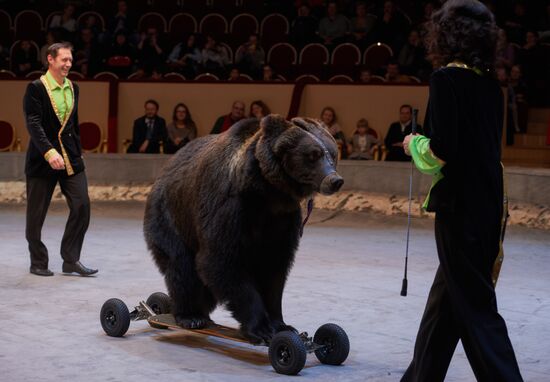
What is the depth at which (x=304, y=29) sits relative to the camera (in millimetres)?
15828

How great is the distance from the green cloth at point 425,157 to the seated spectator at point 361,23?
39.0 feet

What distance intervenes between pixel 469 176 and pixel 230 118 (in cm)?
953

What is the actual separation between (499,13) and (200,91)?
512 centimetres

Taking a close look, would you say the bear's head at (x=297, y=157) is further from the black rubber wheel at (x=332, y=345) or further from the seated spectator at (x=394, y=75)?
the seated spectator at (x=394, y=75)

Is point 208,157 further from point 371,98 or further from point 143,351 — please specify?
point 371,98

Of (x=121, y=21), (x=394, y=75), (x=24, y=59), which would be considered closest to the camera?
(x=394, y=75)

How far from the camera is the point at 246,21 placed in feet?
54.3

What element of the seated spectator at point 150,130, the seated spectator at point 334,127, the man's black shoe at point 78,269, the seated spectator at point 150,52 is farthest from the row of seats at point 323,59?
the man's black shoe at point 78,269

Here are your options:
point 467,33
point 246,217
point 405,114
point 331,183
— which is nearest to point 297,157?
A: point 331,183

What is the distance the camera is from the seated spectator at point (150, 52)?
605 inches

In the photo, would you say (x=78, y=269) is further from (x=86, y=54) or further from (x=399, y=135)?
(x=86, y=54)

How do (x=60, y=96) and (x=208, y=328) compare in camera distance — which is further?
(x=60, y=96)

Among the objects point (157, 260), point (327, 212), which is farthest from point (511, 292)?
point (327, 212)

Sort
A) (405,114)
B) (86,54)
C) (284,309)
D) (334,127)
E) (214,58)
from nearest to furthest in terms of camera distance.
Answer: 1. (284,309)
2. (405,114)
3. (334,127)
4. (214,58)
5. (86,54)
